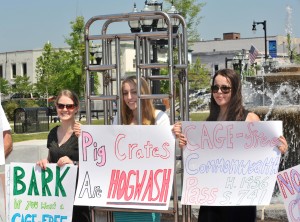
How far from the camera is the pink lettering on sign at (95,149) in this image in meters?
5.83

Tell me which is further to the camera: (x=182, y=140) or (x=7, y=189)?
(x=7, y=189)

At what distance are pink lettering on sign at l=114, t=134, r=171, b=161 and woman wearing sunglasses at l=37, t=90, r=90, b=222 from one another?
379 mm

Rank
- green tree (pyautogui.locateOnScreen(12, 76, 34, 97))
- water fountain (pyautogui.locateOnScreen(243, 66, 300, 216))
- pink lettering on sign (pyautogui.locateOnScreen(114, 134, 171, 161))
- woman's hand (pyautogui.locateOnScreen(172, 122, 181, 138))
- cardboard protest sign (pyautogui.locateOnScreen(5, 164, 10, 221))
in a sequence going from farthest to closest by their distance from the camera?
green tree (pyautogui.locateOnScreen(12, 76, 34, 97)) < water fountain (pyautogui.locateOnScreen(243, 66, 300, 216)) < cardboard protest sign (pyautogui.locateOnScreen(5, 164, 10, 221)) < pink lettering on sign (pyautogui.locateOnScreen(114, 134, 171, 161)) < woman's hand (pyautogui.locateOnScreen(172, 122, 181, 138))

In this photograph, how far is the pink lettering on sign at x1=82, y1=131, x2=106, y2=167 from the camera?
229 inches

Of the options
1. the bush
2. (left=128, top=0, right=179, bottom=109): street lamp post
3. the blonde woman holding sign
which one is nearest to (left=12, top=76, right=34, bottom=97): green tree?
the bush

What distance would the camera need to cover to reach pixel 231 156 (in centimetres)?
546

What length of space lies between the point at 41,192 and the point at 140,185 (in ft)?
2.95

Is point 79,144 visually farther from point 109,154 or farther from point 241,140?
point 241,140

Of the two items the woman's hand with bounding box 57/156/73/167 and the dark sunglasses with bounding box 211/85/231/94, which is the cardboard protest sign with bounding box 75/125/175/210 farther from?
the dark sunglasses with bounding box 211/85/231/94

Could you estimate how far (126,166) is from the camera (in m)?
5.76

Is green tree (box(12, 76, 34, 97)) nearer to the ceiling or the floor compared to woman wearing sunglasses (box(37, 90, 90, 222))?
nearer to the floor

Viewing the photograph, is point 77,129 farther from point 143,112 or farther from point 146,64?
point 146,64

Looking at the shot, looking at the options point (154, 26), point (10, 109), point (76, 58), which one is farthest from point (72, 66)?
point (154, 26)

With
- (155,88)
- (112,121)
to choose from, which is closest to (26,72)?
(155,88)
